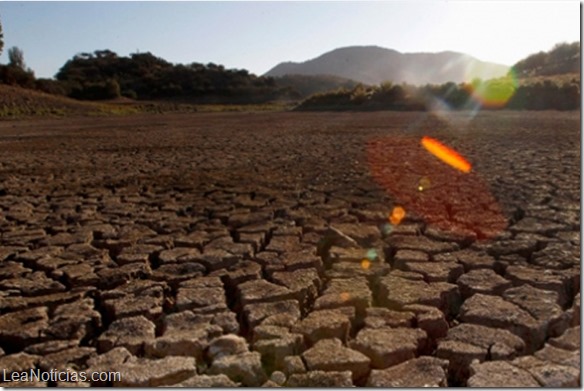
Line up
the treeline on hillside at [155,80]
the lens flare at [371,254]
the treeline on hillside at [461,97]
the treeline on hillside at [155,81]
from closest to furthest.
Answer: the lens flare at [371,254]
the treeline on hillside at [461,97]
the treeline on hillside at [155,81]
the treeline on hillside at [155,80]

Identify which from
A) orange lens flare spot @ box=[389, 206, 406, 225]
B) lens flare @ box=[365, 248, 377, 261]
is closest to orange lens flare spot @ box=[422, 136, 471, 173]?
orange lens flare spot @ box=[389, 206, 406, 225]

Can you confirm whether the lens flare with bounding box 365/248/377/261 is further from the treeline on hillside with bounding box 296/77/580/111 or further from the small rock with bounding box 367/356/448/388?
the treeline on hillside with bounding box 296/77/580/111

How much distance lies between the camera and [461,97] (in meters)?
24.7

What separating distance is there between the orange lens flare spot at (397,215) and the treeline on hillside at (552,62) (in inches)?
1285

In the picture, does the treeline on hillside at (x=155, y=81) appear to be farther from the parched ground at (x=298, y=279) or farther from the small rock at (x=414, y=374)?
the small rock at (x=414, y=374)

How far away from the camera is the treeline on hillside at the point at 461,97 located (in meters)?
21.5

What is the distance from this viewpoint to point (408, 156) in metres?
8.06

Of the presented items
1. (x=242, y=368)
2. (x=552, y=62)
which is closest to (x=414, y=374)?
(x=242, y=368)

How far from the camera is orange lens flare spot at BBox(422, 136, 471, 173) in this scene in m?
6.90

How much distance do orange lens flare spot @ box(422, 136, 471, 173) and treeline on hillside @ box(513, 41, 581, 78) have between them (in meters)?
27.4

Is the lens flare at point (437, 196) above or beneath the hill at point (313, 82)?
beneath

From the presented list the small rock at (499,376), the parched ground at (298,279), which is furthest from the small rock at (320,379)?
the small rock at (499,376)

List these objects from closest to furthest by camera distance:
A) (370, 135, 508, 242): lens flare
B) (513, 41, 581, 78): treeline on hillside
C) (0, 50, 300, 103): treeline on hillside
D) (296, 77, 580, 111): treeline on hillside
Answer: (370, 135, 508, 242): lens flare, (296, 77, 580, 111): treeline on hillside, (513, 41, 581, 78): treeline on hillside, (0, 50, 300, 103): treeline on hillside

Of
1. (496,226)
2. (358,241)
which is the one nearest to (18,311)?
(358,241)
